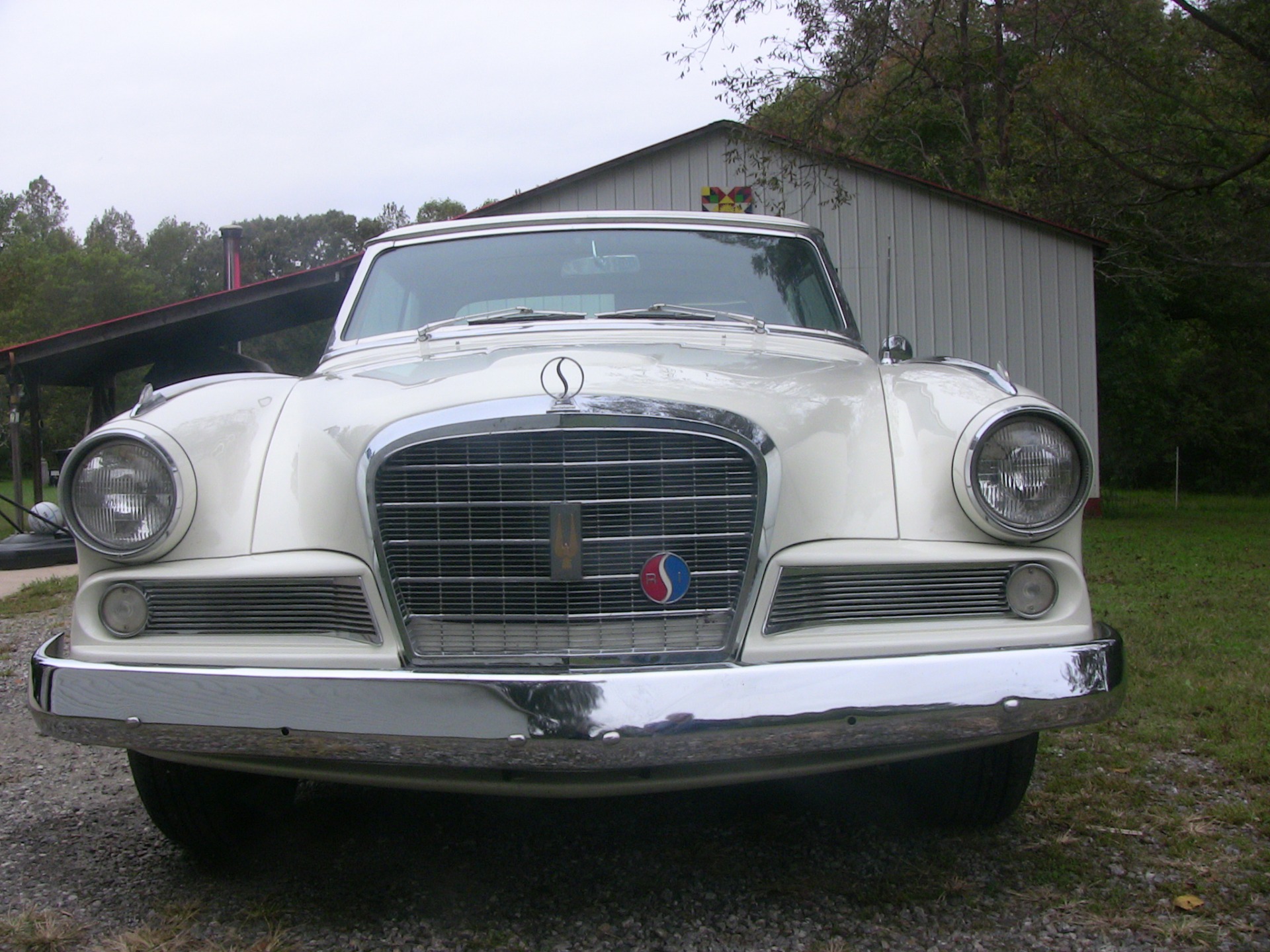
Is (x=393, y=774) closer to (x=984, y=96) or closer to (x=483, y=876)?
(x=483, y=876)

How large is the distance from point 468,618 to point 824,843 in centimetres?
120

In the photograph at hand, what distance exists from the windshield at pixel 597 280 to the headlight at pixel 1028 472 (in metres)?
1.31

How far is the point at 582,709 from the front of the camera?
2.00m

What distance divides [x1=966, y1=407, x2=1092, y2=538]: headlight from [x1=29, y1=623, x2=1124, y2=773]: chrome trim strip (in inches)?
11.2

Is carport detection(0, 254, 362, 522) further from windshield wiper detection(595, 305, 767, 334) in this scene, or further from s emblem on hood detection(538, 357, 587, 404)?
s emblem on hood detection(538, 357, 587, 404)

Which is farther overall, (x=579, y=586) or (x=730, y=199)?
(x=730, y=199)

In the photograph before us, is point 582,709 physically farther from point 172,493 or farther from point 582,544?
point 172,493

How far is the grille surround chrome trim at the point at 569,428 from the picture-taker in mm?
2199

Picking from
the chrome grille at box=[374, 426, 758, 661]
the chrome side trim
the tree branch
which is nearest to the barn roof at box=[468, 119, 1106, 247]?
the tree branch

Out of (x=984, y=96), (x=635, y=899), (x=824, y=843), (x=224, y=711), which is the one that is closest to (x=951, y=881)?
(x=824, y=843)

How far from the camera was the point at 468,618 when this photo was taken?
2.25m

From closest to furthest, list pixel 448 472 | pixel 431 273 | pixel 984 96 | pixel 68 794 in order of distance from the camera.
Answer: pixel 448 472 → pixel 68 794 → pixel 431 273 → pixel 984 96

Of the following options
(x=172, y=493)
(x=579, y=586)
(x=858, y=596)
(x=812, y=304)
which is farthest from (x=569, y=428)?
(x=812, y=304)

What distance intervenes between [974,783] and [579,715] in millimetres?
1251
